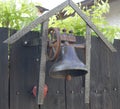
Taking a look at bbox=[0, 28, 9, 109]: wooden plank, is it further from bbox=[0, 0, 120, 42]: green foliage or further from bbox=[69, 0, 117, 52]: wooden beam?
bbox=[69, 0, 117, 52]: wooden beam

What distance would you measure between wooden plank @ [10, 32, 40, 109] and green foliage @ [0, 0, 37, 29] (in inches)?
6.4

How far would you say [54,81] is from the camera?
116 inches

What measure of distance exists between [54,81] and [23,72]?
1.19 ft

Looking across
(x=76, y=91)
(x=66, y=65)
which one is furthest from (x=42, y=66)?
(x=76, y=91)

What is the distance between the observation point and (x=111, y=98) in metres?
3.42

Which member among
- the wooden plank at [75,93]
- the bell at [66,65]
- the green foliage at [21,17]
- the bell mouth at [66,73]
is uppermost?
the green foliage at [21,17]

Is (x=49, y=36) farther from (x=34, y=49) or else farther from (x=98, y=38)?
(x=98, y=38)

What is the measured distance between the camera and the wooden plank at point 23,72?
2.67 metres

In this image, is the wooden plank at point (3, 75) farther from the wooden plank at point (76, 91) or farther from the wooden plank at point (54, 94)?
the wooden plank at point (76, 91)

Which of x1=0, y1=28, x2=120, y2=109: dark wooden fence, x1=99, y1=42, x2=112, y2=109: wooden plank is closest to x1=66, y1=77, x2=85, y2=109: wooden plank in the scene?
x1=0, y1=28, x2=120, y2=109: dark wooden fence

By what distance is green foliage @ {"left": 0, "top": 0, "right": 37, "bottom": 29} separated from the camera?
110 inches

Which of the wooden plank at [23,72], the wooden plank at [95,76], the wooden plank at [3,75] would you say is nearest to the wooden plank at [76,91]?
the wooden plank at [95,76]

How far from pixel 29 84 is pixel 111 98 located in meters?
1.09

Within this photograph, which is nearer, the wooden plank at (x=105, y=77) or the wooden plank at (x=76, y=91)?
the wooden plank at (x=76, y=91)
